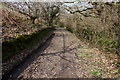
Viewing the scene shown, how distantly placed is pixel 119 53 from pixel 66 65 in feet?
8.96

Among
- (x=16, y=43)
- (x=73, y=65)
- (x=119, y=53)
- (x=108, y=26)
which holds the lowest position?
(x=73, y=65)

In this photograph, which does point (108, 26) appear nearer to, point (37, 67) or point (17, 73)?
point (37, 67)

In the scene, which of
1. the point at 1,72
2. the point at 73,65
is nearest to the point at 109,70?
the point at 73,65

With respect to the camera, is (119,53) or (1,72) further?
(119,53)

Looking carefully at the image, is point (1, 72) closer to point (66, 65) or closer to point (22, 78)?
point (22, 78)

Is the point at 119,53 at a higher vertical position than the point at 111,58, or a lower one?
higher

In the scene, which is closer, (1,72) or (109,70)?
(1,72)

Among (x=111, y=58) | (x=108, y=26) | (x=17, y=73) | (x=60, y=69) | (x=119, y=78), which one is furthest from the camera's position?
(x=111, y=58)

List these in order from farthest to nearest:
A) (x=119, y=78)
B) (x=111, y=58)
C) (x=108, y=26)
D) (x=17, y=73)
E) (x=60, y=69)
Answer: (x=111, y=58) < (x=108, y=26) < (x=60, y=69) < (x=17, y=73) < (x=119, y=78)

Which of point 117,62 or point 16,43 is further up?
point 16,43

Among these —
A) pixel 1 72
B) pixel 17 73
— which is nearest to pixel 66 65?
pixel 17 73

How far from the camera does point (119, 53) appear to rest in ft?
16.4

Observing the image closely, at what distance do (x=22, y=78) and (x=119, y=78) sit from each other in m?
3.83

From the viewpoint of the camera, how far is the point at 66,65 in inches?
212
